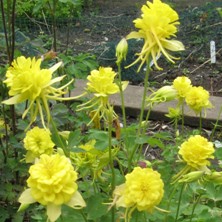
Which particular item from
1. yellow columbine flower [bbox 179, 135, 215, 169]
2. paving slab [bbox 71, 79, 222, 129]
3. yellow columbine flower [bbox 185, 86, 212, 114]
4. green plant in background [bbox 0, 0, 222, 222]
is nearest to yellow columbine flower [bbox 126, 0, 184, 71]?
green plant in background [bbox 0, 0, 222, 222]

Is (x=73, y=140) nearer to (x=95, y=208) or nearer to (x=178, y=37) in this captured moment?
(x=95, y=208)

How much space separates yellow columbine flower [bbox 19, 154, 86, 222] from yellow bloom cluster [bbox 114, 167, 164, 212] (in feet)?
0.30

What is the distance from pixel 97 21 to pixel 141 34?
14.4ft

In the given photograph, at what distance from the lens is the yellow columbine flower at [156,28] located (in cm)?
116

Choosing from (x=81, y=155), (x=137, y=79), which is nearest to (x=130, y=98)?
(x=137, y=79)

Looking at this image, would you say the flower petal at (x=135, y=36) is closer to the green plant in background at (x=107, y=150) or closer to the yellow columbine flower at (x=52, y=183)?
the green plant in background at (x=107, y=150)

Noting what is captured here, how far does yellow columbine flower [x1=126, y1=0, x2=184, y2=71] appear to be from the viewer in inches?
45.5

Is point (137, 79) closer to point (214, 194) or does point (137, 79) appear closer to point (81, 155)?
point (214, 194)

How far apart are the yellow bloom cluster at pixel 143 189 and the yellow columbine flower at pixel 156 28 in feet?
0.80

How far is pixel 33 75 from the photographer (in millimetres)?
1045

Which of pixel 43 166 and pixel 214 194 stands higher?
pixel 43 166

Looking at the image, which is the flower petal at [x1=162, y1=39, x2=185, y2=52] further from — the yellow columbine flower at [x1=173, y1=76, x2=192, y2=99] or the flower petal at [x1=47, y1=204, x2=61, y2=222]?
the flower petal at [x1=47, y1=204, x2=61, y2=222]

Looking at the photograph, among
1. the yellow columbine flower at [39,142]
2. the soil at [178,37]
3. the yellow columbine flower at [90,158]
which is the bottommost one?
the soil at [178,37]

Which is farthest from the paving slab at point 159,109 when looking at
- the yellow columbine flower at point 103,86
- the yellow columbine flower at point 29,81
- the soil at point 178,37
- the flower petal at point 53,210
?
the flower petal at point 53,210
